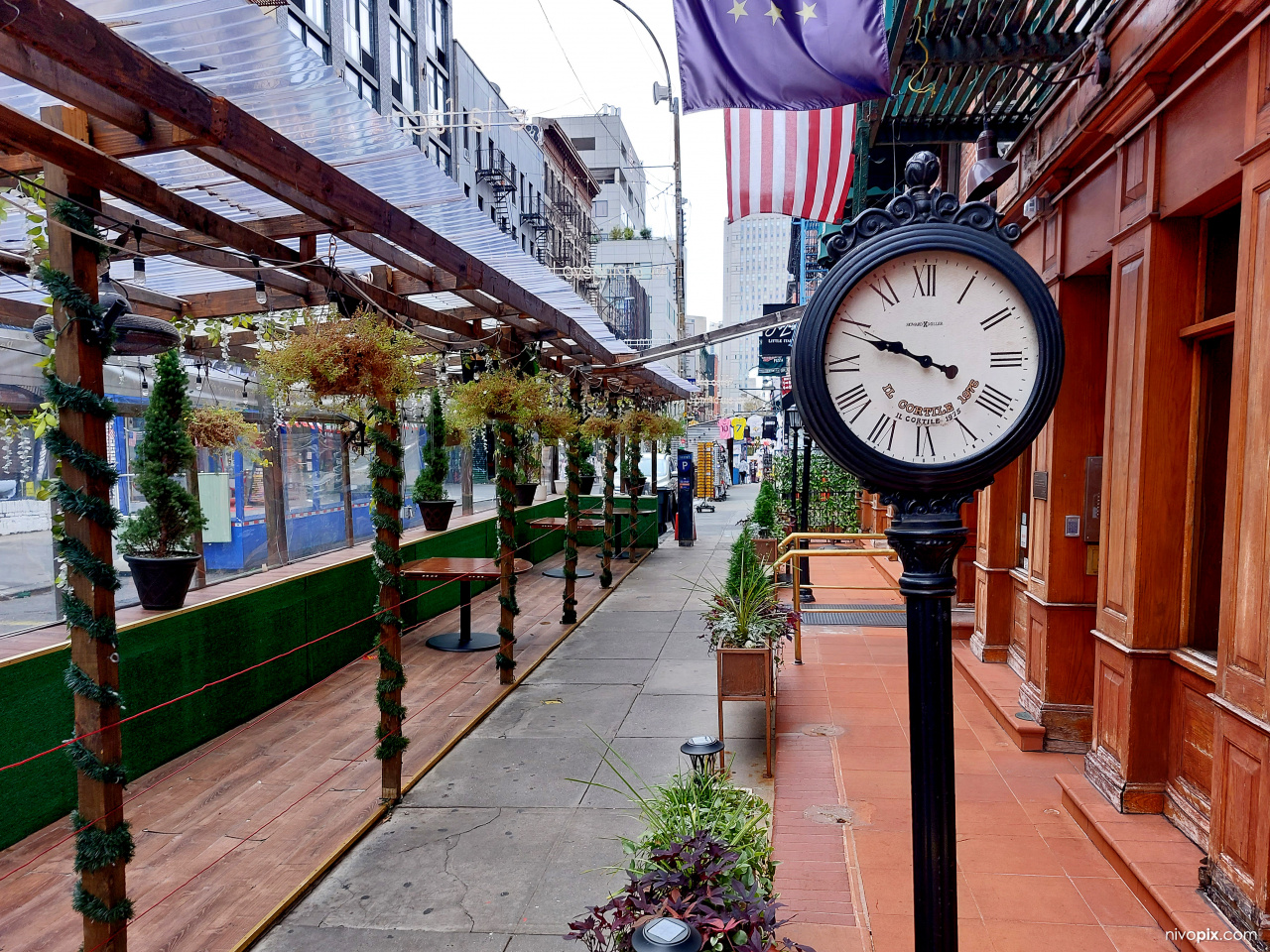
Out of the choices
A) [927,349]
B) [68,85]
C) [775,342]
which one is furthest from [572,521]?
[927,349]

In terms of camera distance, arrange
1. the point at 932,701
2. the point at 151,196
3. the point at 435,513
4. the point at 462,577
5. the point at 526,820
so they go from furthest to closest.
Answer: the point at 435,513 < the point at 462,577 < the point at 526,820 < the point at 151,196 < the point at 932,701

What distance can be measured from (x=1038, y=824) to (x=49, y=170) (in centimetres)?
562

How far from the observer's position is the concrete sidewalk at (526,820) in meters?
4.06

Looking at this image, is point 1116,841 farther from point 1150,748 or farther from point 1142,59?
point 1142,59

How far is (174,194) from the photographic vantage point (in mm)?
4074

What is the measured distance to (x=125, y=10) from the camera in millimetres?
3080

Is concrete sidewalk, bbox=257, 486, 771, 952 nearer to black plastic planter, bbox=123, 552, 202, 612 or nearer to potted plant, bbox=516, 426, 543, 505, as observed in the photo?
black plastic planter, bbox=123, 552, 202, 612

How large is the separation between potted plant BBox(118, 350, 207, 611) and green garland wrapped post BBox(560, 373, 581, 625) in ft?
16.9

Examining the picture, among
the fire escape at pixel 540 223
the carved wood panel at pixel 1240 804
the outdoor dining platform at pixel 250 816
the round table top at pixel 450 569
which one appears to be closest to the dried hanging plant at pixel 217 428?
the round table top at pixel 450 569

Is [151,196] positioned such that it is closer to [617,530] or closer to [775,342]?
[617,530]

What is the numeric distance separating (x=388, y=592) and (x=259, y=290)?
218 centimetres

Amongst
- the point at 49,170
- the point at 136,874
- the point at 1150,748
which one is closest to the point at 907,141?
the point at 1150,748

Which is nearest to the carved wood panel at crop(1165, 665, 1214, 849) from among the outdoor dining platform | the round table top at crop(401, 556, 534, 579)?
the outdoor dining platform

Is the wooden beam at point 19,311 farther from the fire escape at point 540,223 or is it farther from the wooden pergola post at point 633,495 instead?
the fire escape at point 540,223
